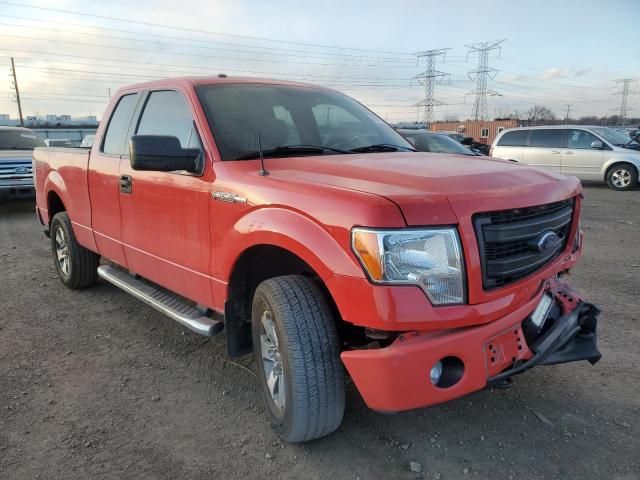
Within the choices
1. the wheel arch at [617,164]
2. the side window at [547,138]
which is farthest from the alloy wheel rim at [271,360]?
the side window at [547,138]

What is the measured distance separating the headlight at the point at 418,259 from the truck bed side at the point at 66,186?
11.0 ft

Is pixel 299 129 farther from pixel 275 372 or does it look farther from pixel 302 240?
pixel 275 372

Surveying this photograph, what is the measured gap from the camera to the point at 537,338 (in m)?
2.56

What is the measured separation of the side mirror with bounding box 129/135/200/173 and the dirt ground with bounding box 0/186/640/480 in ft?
4.69

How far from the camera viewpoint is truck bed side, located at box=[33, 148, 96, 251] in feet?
15.4

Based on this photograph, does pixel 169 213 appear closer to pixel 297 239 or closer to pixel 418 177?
pixel 297 239

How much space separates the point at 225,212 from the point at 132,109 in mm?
1823

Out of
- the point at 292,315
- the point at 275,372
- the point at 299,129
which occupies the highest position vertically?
the point at 299,129

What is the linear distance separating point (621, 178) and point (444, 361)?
1374 cm

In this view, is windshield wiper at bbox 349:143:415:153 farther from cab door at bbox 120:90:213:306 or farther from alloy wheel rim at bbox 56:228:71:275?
alloy wheel rim at bbox 56:228:71:275

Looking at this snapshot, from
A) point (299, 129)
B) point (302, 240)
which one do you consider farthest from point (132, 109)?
point (302, 240)

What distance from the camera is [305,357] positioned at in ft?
7.91

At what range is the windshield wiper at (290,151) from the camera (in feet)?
10.2

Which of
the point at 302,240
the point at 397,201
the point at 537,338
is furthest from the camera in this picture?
the point at 537,338
